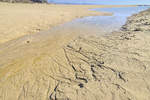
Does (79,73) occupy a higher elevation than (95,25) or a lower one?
lower

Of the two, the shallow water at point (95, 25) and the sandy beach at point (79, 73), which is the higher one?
the shallow water at point (95, 25)

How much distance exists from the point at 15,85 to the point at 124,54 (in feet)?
10.9

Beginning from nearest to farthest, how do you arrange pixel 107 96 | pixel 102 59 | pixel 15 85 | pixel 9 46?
pixel 107 96
pixel 15 85
pixel 102 59
pixel 9 46

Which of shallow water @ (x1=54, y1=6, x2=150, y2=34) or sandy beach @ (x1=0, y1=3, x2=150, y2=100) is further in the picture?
shallow water @ (x1=54, y1=6, x2=150, y2=34)

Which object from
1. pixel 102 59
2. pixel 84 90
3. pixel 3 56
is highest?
pixel 102 59

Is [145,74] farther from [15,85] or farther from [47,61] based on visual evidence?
[15,85]

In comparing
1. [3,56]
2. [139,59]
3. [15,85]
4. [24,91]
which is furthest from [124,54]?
[3,56]

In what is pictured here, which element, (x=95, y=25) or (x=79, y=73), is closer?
(x=79, y=73)

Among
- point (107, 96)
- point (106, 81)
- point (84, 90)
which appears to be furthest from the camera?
point (106, 81)

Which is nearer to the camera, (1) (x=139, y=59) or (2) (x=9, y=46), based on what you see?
(1) (x=139, y=59)

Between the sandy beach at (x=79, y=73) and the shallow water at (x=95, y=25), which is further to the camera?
the shallow water at (x=95, y=25)

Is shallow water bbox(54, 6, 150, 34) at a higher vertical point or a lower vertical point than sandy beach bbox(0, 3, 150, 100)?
higher

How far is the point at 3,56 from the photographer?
4633 millimetres

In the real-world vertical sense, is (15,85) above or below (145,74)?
below
